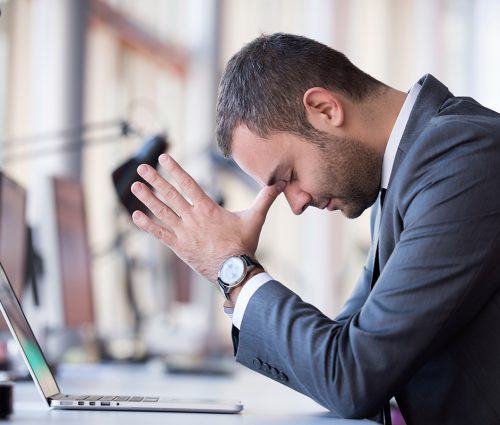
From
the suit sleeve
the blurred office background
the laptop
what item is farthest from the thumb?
the blurred office background

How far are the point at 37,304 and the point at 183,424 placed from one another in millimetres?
1509

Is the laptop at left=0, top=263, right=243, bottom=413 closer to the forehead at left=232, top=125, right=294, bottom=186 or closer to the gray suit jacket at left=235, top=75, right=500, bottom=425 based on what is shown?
the gray suit jacket at left=235, top=75, right=500, bottom=425

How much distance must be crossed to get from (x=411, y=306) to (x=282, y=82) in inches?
18.7

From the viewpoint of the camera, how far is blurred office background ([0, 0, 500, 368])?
2.82m

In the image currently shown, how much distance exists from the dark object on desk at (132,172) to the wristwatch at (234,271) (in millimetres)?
651

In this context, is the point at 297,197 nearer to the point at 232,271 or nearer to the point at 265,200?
the point at 265,200

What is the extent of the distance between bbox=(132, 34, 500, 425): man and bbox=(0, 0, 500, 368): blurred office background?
33.3 inches

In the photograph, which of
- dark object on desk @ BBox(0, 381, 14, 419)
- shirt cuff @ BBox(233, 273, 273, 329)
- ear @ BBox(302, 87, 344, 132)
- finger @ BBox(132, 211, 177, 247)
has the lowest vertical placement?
dark object on desk @ BBox(0, 381, 14, 419)

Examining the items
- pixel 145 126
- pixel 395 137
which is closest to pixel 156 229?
pixel 395 137

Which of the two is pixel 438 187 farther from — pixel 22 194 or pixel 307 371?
pixel 22 194

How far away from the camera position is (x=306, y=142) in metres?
1.49

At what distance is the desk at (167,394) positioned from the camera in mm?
1200

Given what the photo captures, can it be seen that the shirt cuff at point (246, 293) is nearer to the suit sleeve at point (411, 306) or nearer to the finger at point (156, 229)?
the suit sleeve at point (411, 306)

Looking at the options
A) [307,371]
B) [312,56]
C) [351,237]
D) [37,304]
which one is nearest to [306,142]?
[312,56]
